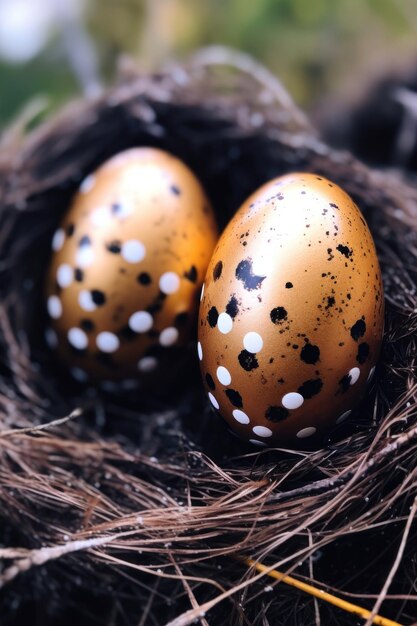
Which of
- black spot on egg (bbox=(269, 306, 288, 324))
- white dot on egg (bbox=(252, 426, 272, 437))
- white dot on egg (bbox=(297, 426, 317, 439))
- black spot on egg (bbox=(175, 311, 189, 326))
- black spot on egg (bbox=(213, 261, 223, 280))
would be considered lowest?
white dot on egg (bbox=(297, 426, 317, 439))

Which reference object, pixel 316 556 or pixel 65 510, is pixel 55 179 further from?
pixel 316 556

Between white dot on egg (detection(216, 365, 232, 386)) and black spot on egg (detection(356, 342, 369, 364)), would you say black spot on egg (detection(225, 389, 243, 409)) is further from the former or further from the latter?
black spot on egg (detection(356, 342, 369, 364))

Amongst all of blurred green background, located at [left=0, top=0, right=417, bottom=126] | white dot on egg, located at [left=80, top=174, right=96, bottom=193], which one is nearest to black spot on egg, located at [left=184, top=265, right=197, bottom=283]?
white dot on egg, located at [left=80, top=174, right=96, bottom=193]

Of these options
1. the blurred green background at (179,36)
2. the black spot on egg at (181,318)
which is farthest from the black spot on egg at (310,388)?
the blurred green background at (179,36)

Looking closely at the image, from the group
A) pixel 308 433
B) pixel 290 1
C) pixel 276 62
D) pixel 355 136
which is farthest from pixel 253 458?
pixel 290 1

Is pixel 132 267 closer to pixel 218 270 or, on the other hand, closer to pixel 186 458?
pixel 218 270

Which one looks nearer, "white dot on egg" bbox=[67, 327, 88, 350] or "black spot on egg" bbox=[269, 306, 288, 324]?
"black spot on egg" bbox=[269, 306, 288, 324]

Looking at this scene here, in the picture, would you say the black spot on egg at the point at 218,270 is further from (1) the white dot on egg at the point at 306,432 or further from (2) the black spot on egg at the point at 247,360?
(1) the white dot on egg at the point at 306,432
